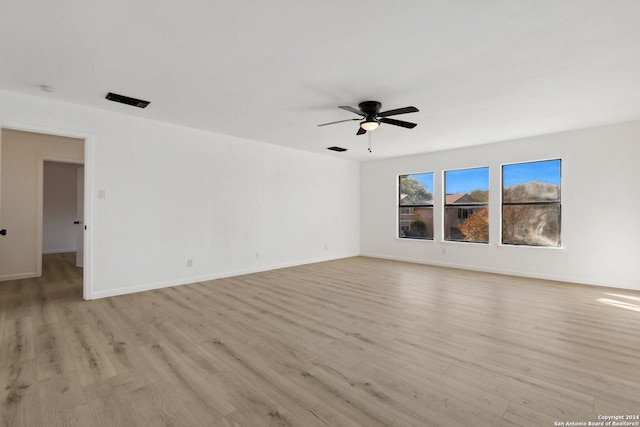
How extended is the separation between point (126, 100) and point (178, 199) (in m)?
1.60

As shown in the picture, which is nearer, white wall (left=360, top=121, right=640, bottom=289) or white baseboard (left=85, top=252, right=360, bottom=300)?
white baseboard (left=85, top=252, right=360, bottom=300)

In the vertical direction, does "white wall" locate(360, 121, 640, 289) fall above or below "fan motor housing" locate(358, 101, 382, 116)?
below

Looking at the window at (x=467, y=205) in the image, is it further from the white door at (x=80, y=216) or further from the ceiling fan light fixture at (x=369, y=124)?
the white door at (x=80, y=216)

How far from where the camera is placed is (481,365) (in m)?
2.27

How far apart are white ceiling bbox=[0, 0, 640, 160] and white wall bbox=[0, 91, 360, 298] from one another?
0.37m

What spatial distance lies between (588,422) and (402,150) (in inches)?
216

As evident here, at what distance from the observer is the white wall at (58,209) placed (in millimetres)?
8234

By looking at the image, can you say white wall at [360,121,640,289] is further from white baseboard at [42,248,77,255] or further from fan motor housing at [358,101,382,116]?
white baseboard at [42,248,77,255]

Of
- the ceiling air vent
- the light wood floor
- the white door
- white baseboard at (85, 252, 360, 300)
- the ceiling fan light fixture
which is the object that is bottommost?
the light wood floor

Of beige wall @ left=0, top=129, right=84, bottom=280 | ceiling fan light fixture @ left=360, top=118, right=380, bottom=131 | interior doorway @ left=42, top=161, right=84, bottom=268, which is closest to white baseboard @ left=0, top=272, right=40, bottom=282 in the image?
beige wall @ left=0, top=129, right=84, bottom=280

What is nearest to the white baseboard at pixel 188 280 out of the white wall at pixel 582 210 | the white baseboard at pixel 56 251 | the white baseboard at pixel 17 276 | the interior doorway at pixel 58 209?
the white baseboard at pixel 17 276

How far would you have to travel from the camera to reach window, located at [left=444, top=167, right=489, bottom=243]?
239 inches

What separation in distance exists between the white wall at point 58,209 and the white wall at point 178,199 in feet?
18.1

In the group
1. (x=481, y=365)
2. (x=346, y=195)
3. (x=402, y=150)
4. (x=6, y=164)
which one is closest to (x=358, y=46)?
(x=481, y=365)
